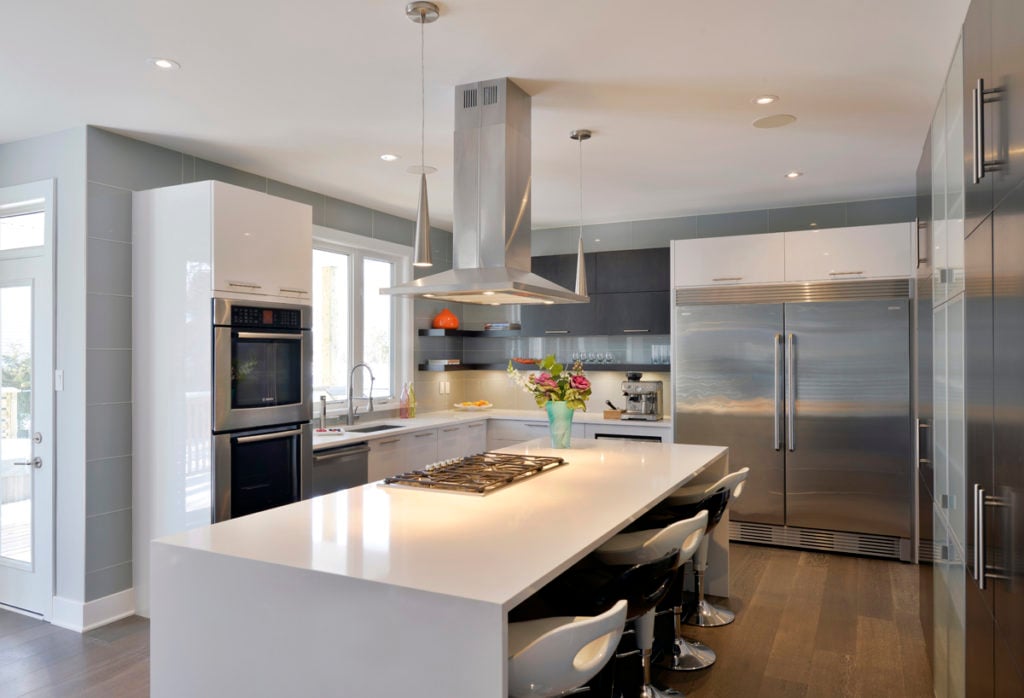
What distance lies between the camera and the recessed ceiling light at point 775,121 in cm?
347

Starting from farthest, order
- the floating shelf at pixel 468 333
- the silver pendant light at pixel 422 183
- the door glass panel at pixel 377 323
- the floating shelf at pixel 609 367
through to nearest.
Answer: the floating shelf at pixel 468 333 < the floating shelf at pixel 609 367 < the door glass panel at pixel 377 323 < the silver pendant light at pixel 422 183

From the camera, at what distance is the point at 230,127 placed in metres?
3.59

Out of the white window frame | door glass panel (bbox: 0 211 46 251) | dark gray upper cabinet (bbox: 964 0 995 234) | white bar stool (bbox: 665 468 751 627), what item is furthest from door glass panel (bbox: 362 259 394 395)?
dark gray upper cabinet (bbox: 964 0 995 234)

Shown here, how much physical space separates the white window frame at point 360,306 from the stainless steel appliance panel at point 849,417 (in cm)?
289

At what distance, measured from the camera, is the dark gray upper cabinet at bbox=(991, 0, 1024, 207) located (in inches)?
48.2

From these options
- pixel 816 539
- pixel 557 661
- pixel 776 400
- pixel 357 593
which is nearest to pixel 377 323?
pixel 776 400

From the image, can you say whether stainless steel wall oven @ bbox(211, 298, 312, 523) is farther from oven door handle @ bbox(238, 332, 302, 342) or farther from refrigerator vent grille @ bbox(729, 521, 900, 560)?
refrigerator vent grille @ bbox(729, 521, 900, 560)

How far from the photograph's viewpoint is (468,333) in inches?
254

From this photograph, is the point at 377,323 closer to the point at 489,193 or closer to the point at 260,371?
the point at 260,371

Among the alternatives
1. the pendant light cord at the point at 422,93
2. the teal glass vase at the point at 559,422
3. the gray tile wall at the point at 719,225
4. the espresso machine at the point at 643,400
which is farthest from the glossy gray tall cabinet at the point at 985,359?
the espresso machine at the point at 643,400

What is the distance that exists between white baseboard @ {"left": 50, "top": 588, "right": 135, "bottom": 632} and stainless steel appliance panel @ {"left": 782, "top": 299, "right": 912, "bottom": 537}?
4255mm

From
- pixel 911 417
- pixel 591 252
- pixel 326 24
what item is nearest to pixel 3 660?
pixel 326 24

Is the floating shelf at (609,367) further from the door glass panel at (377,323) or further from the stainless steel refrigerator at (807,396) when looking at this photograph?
the stainless steel refrigerator at (807,396)

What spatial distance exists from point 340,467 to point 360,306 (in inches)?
62.8
